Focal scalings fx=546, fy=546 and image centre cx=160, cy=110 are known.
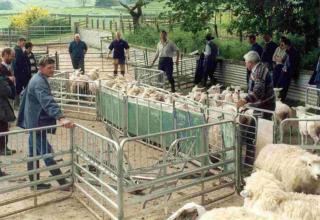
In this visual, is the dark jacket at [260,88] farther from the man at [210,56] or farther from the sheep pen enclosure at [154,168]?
the man at [210,56]

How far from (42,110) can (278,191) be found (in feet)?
11.4

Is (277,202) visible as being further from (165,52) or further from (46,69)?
(165,52)

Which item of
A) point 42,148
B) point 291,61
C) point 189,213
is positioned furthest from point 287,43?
point 189,213

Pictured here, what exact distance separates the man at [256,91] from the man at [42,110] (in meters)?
2.61

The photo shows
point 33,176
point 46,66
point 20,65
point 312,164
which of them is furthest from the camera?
point 20,65

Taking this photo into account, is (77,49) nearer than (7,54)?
No

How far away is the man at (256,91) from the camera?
773 centimetres

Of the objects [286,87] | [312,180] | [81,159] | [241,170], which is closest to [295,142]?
[241,170]

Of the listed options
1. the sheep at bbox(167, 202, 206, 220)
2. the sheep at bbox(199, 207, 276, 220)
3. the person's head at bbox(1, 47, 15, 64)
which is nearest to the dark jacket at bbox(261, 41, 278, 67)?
the person's head at bbox(1, 47, 15, 64)

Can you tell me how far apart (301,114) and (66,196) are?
180 inches

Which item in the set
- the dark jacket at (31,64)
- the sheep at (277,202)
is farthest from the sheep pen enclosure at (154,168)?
the dark jacket at (31,64)

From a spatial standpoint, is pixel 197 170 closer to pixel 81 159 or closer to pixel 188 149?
pixel 188 149

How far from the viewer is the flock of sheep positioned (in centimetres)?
494

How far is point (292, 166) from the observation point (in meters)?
6.61
